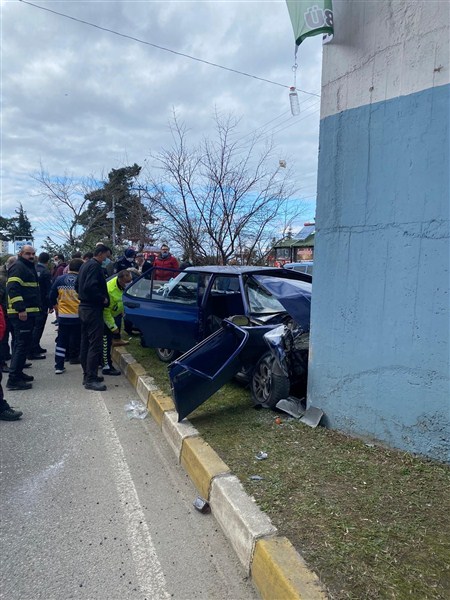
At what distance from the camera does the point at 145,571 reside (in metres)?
2.42

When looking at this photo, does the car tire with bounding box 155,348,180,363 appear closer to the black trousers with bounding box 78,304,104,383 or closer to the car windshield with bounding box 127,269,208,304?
the car windshield with bounding box 127,269,208,304

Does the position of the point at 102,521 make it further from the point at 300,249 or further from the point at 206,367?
the point at 300,249

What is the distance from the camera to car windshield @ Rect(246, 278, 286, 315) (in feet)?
17.2

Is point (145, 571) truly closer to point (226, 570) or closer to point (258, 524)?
point (226, 570)

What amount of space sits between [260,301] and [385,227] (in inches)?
90.7

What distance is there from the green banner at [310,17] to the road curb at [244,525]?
11.8ft

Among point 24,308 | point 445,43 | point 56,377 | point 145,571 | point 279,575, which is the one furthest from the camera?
point 56,377

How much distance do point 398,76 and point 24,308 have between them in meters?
5.12

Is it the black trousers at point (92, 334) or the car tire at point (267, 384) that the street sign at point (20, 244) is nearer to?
the black trousers at point (92, 334)

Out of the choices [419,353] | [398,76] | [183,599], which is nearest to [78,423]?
[183,599]

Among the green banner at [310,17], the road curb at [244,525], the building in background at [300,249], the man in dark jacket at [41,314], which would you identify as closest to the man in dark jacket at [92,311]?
the road curb at [244,525]

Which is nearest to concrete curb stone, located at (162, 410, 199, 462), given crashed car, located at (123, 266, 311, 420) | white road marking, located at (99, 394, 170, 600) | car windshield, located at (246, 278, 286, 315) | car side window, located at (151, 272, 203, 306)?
crashed car, located at (123, 266, 311, 420)

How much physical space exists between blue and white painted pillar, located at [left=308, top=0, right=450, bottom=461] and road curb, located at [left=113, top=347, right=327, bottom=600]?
1273 millimetres

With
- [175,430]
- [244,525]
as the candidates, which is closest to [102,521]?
[244,525]
